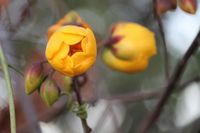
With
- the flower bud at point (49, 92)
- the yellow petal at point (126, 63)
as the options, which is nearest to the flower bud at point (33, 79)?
the flower bud at point (49, 92)

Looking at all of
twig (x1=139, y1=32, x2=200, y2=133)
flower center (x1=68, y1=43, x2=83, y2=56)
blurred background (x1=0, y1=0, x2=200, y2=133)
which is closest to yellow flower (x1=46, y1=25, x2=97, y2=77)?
flower center (x1=68, y1=43, x2=83, y2=56)

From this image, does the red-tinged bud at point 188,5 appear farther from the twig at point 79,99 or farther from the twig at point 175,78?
the twig at point 79,99

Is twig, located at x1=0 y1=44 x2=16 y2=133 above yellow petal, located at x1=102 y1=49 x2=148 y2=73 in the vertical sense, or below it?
above

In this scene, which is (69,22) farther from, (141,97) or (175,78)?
(141,97)

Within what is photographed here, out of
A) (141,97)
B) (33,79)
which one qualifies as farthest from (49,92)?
(141,97)

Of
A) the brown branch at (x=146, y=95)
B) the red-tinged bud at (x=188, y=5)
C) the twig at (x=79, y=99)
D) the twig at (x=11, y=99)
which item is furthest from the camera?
the brown branch at (x=146, y=95)

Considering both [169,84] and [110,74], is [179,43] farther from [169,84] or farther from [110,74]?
[169,84]

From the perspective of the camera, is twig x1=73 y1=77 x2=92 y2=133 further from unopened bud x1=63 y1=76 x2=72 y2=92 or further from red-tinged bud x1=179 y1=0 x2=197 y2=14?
red-tinged bud x1=179 y1=0 x2=197 y2=14
